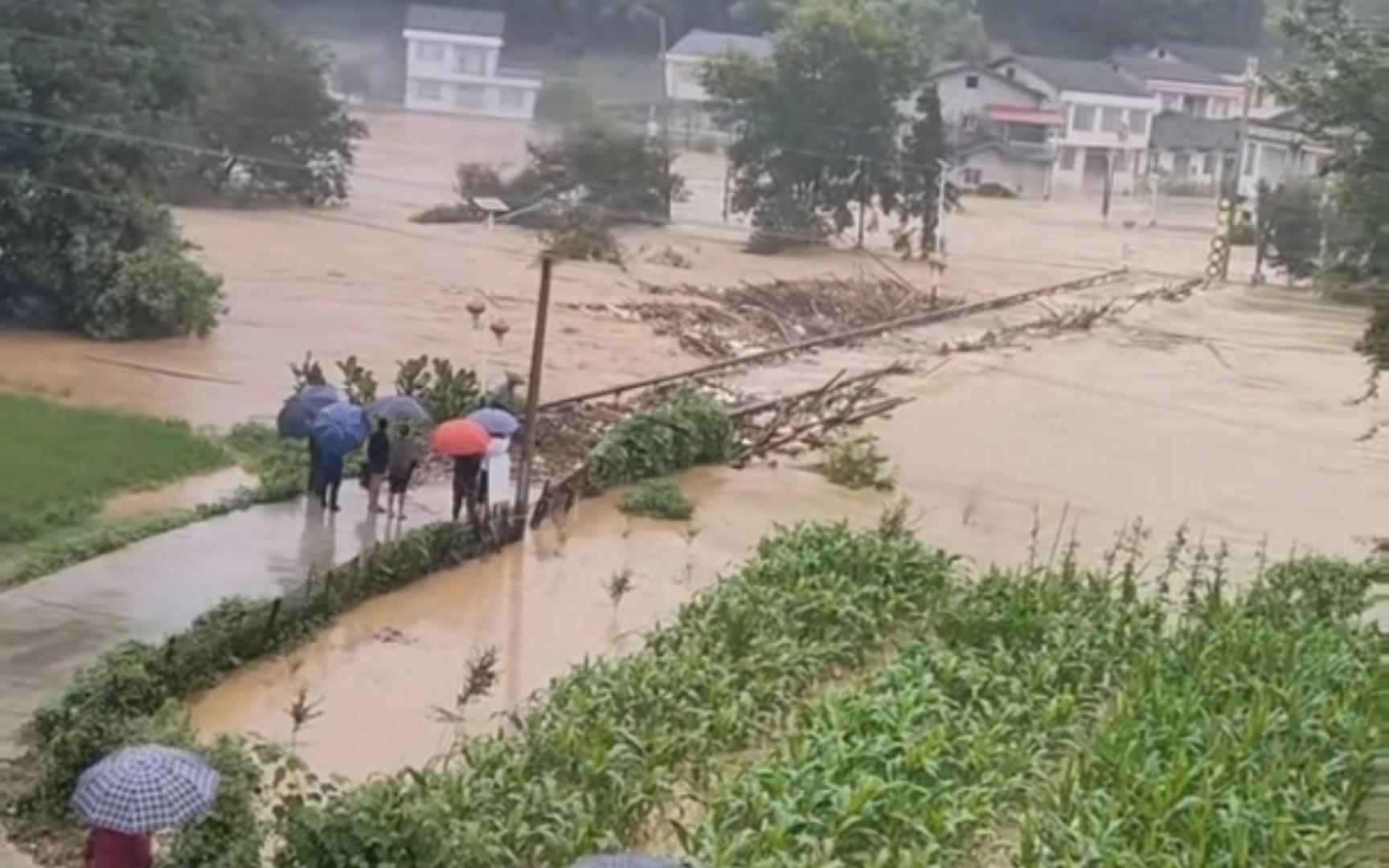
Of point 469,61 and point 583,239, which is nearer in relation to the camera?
point 469,61

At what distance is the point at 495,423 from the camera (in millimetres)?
14469

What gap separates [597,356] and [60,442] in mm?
11180

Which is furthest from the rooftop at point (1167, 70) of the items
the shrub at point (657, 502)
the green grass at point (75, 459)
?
the green grass at point (75, 459)

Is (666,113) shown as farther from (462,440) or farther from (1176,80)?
(462,440)

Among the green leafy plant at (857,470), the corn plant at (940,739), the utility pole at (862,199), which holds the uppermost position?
the utility pole at (862,199)

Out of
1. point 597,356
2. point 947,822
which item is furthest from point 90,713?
point 597,356

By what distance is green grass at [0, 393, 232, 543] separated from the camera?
14.1 m

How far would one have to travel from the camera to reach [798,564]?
499 inches

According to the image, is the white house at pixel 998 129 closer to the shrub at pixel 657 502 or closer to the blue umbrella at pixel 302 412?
the shrub at pixel 657 502

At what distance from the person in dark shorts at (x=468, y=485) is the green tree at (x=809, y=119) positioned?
28.1m

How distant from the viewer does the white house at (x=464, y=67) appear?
31906 millimetres

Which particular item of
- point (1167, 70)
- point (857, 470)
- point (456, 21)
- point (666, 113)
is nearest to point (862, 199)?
point (666, 113)

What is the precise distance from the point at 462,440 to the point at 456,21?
20152 millimetres

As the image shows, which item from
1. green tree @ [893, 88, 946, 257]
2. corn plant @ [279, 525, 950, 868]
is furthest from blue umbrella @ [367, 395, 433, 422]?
green tree @ [893, 88, 946, 257]
